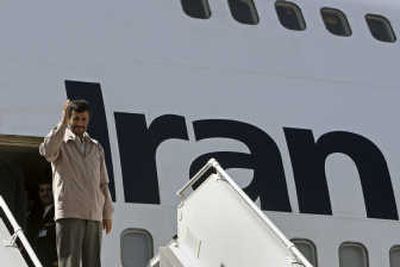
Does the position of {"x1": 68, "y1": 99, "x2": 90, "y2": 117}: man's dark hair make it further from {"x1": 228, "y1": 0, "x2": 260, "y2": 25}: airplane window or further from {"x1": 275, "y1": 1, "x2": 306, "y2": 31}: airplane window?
{"x1": 275, "y1": 1, "x2": 306, "y2": 31}: airplane window

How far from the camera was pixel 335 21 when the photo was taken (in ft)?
37.8

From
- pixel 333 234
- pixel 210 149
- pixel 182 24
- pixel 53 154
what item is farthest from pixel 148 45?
pixel 53 154

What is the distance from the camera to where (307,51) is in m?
11.0

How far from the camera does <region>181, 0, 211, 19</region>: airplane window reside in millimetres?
10531

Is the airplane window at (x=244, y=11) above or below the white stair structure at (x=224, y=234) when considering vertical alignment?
above

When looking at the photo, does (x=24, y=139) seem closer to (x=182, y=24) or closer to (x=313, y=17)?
(x=182, y=24)

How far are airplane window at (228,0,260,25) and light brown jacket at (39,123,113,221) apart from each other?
159 inches

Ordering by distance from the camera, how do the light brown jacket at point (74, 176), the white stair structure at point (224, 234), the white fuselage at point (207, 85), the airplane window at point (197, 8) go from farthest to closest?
the airplane window at point (197, 8)
the white fuselage at point (207, 85)
the white stair structure at point (224, 234)
the light brown jacket at point (74, 176)

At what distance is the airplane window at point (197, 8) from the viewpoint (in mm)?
10531

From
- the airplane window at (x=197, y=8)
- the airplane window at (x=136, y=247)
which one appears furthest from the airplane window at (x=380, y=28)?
the airplane window at (x=136, y=247)

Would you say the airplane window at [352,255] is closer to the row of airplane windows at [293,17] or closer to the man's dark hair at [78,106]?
the row of airplane windows at [293,17]

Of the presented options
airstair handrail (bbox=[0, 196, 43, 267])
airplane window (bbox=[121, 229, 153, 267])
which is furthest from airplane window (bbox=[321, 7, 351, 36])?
airstair handrail (bbox=[0, 196, 43, 267])

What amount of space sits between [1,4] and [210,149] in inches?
92.5

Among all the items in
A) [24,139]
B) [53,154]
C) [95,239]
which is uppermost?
[24,139]
